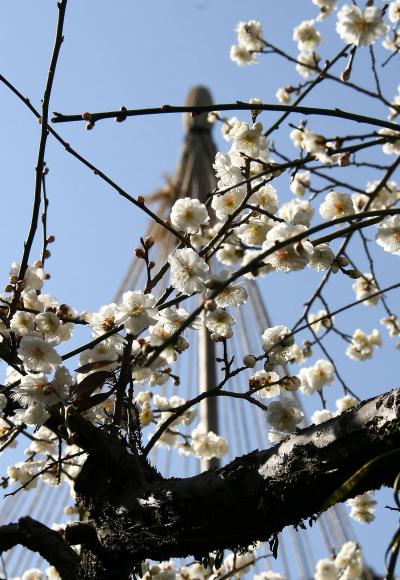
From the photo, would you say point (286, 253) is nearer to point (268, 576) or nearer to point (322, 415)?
point (322, 415)

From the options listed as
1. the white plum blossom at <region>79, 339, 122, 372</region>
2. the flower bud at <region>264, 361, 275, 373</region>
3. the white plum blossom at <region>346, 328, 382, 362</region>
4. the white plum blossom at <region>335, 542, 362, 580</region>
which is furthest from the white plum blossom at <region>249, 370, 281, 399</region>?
the white plum blossom at <region>346, 328, 382, 362</region>

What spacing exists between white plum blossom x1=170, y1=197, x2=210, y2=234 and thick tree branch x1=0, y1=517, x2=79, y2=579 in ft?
2.14

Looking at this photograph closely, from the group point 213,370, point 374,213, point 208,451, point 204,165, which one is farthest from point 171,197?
point 374,213

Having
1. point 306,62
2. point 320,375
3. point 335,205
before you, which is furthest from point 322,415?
point 306,62

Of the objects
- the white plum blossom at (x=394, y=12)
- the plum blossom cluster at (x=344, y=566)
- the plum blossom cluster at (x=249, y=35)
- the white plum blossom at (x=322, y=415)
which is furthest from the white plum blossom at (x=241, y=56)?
the plum blossom cluster at (x=344, y=566)

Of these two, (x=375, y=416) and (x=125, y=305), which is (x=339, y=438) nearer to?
(x=375, y=416)

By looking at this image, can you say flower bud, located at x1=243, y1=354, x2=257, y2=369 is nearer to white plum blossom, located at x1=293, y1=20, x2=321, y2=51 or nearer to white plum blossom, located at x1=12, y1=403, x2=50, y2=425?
white plum blossom, located at x1=12, y1=403, x2=50, y2=425

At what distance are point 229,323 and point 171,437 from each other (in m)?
0.90

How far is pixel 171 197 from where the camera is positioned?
5133 millimetres

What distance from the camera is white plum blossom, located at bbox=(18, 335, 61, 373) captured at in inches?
55.3

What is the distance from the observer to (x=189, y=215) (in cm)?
156

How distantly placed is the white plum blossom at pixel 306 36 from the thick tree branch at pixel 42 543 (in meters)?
2.32

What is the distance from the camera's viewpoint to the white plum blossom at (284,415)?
1458 millimetres

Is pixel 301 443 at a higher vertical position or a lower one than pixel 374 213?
lower
